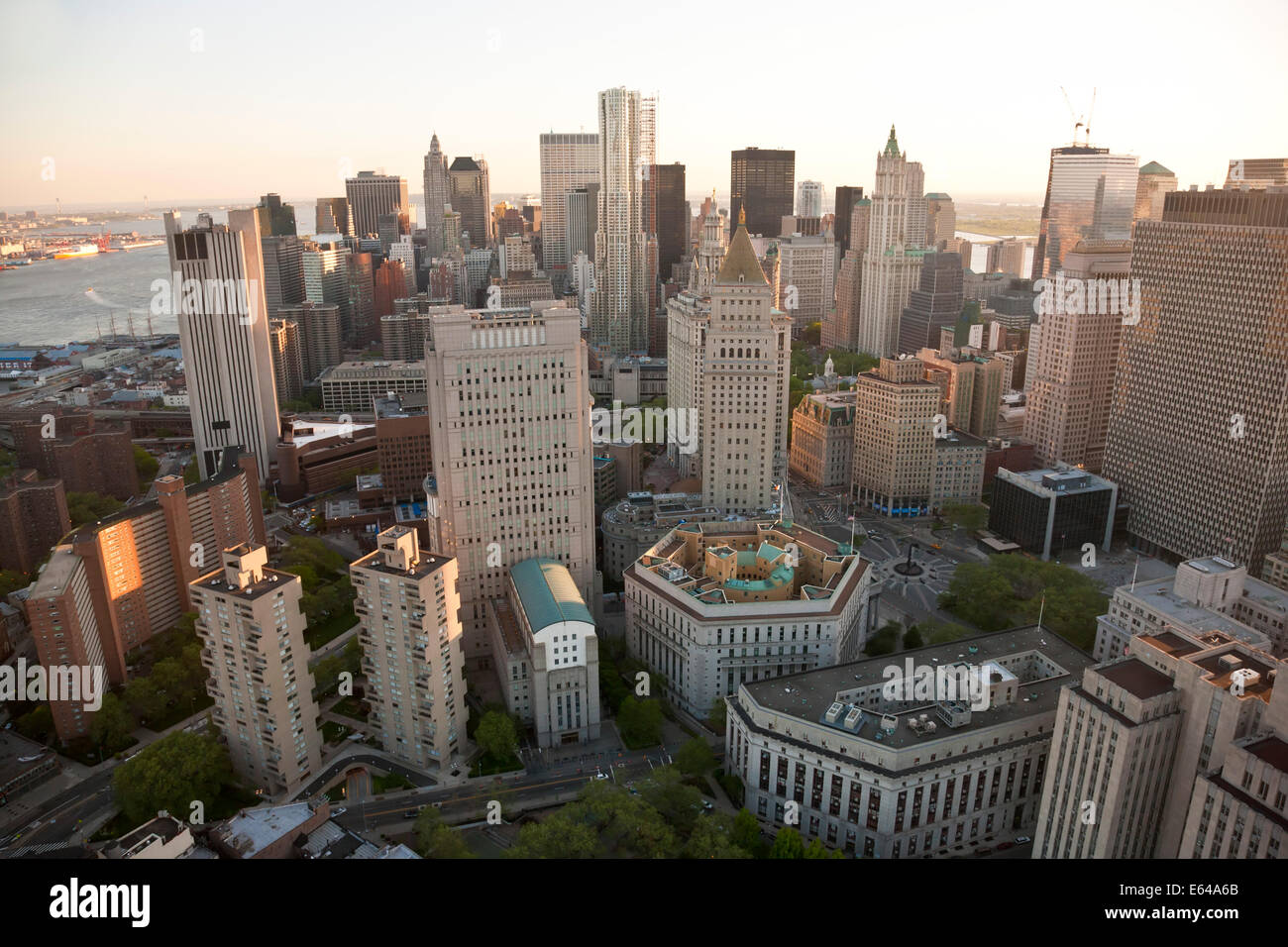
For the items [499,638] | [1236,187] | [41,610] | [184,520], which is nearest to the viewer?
[41,610]

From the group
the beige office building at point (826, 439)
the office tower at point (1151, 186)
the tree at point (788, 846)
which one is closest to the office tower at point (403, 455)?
the beige office building at point (826, 439)

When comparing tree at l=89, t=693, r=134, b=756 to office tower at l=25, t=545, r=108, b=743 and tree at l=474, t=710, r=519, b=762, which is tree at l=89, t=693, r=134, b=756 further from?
tree at l=474, t=710, r=519, b=762

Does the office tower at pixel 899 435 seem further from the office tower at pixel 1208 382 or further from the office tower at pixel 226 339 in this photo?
the office tower at pixel 226 339

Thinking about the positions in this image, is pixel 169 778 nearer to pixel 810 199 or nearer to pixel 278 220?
pixel 278 220

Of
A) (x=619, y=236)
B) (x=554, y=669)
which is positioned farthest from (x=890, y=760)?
(x=619, y=236)

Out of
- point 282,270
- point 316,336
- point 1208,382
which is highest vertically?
point 282,270
